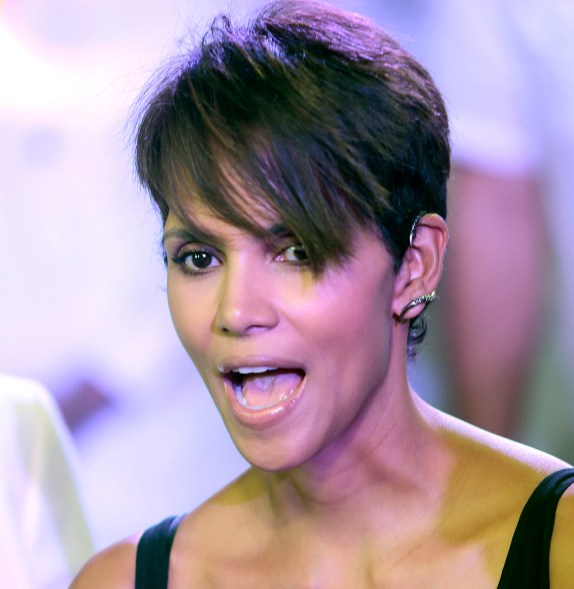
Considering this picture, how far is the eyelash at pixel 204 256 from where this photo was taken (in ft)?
4.14

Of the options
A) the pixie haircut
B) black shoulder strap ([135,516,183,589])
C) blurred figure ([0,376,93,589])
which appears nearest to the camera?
the pixie haircut

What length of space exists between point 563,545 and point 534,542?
0.12 feet

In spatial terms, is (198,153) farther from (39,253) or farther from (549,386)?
(549,386)

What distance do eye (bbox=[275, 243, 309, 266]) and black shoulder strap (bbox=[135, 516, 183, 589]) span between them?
573mm

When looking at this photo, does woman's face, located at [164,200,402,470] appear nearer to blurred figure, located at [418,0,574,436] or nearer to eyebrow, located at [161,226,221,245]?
eyebrow, located at [161,226,221,245]

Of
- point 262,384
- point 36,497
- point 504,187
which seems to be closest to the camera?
point 262,384

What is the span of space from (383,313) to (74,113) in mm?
1238

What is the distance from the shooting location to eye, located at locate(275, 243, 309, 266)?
1262mm

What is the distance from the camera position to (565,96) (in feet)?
8.38

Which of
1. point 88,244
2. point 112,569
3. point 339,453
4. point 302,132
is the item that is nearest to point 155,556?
point 112,569

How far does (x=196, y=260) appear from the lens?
1345 millimetres

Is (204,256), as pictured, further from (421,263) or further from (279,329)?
(421,263)

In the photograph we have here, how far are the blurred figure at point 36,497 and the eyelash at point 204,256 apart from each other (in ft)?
2.82

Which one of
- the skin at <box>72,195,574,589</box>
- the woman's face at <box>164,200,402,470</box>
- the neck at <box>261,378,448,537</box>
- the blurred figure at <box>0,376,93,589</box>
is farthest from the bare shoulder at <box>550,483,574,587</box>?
the blurred figure at <box>0,376,93,589</box>
